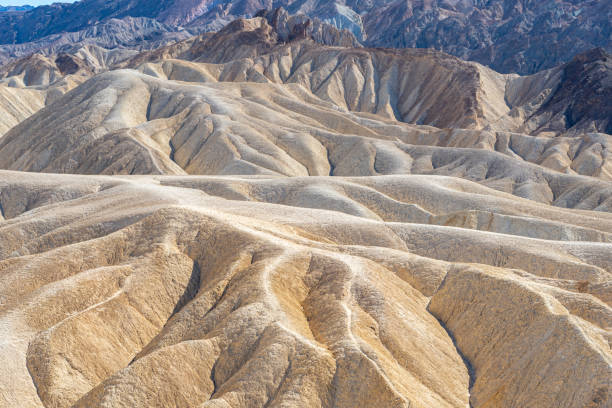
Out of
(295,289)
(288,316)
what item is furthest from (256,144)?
(288,316)

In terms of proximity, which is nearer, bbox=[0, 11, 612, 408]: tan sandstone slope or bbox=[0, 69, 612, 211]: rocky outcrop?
bbox=[0, 11, 612, 408]: tan sandstone slope

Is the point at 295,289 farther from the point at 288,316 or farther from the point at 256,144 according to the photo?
the point at 256,144

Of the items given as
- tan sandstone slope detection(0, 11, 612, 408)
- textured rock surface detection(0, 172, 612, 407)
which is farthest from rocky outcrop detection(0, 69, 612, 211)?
textured rock surface detection(0, 172, 612, 407)

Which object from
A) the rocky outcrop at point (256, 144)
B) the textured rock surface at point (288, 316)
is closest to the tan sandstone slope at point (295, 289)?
the textured rock surface at point (288, 316)

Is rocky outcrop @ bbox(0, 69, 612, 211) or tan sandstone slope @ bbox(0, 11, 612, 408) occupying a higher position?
tan sandstone slope @ bbox(0, 11, 612, 408)

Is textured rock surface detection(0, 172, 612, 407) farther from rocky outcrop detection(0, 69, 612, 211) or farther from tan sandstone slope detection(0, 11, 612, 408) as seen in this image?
rocky outcrop detection(0, 69, 612, 211)

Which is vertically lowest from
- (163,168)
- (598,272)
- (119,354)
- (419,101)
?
(419,101)

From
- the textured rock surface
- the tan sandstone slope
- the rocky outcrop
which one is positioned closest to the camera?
the textured rock surface

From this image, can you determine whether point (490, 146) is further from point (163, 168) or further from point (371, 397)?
point (371, 397)

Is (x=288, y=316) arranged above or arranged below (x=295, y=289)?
above

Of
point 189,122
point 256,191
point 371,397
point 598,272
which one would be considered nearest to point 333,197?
point 256,191

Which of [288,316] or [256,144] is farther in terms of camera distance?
[256,144]
